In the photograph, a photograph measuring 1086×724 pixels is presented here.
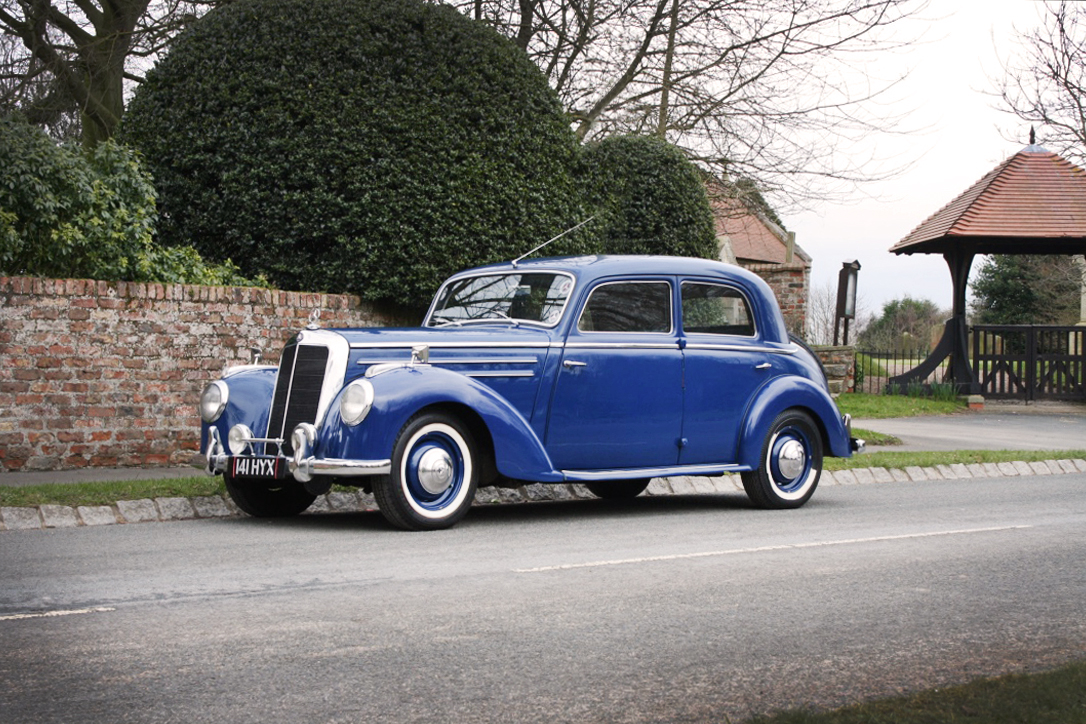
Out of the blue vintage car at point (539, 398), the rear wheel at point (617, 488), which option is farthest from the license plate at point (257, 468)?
the rear wheel at point (617, 488)

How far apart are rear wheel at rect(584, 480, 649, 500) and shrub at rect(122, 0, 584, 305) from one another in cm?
379

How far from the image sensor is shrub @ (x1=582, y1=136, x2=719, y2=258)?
57.2 ft

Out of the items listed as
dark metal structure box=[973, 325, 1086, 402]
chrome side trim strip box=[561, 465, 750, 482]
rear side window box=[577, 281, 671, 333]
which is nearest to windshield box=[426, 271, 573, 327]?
rear side window box=[577, 281, 671, 333]

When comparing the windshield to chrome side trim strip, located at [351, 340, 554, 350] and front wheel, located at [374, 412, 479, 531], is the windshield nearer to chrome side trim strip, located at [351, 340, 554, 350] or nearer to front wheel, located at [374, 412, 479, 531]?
chrome side trim strip, located at [351, 340, 554, 350]

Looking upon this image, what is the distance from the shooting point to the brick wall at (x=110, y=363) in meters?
11.1

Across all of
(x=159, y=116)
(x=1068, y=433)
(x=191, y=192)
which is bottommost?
(x=1068, y=433)

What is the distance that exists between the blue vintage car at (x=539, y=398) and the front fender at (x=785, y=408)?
0.6 inches

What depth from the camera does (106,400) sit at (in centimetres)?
1150

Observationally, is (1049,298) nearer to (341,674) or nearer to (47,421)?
(47,421)

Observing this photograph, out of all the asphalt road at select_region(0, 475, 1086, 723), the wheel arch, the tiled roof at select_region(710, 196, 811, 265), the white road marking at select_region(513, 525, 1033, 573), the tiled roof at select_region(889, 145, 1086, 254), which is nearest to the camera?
the asphalt road at select_region(0, 475, 1086, 723)

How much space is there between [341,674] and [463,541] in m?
3.27

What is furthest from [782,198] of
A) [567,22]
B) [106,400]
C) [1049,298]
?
[1049,298]

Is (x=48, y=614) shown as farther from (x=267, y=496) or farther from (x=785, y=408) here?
(x=785, y=408)

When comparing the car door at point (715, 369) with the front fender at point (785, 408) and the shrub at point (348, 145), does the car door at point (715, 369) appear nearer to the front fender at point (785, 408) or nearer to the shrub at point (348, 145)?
the front fender at point (785, 408)
